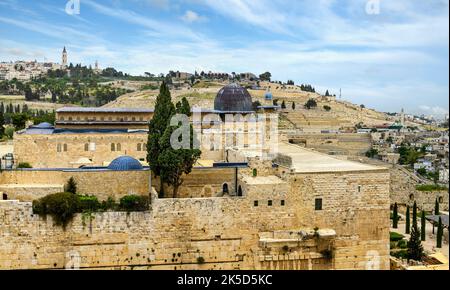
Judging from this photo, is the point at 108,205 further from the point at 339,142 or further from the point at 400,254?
the point at 339,142

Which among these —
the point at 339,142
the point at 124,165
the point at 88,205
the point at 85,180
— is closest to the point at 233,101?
the point at 124,165

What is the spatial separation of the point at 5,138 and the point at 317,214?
19.1 metres

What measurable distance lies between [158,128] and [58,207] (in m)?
3.66

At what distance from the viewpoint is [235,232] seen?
13.1m

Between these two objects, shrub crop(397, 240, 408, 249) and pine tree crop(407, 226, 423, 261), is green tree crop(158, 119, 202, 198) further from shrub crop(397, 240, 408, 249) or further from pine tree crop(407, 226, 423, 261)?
shrub crop(397, 240, 408, 249)

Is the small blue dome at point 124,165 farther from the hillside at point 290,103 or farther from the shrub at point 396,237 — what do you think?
the hillside at point 290,103

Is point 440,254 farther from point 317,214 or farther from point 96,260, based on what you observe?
point 96,260

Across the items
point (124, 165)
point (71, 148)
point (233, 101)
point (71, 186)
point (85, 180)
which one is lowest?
point (71, 186)

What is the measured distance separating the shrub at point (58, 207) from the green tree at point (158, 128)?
249 cm

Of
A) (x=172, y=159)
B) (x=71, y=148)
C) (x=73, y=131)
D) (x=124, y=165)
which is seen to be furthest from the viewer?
(x=73, y=131)

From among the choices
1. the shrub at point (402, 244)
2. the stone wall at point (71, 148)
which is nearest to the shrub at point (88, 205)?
the stone wall at point (71, 148)

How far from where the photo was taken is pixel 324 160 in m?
16.3

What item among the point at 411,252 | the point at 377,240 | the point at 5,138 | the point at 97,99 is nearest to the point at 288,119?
the point at 97,99

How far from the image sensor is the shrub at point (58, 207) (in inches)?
A: 487
